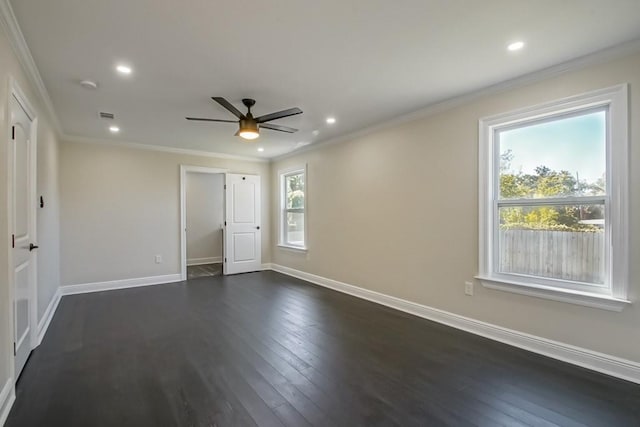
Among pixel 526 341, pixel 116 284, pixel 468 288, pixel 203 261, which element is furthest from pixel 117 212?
pixel 526 341

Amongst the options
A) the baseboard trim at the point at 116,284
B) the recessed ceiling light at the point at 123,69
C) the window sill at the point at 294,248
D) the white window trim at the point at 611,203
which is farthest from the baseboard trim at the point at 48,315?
the white window trim at the point at 611,203

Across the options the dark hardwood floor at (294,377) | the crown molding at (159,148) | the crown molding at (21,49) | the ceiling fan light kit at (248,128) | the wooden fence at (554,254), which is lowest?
the dark hardwood floor at (294,377)

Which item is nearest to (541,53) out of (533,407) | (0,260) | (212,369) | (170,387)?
(533,407)

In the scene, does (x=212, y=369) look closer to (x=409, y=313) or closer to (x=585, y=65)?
(x=409, y=313)

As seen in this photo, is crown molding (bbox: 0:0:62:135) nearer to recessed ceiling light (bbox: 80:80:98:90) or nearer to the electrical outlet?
recessed ceiling light (bbox: 80:80:98:90)

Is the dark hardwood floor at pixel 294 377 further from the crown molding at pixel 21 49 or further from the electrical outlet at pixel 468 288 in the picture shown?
the crown molding at pixel 21 49

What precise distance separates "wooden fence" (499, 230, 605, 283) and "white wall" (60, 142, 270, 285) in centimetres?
526

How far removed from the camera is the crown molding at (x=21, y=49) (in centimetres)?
193

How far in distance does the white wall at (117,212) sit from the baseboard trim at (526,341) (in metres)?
3.74

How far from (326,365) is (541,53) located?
303 centimetres

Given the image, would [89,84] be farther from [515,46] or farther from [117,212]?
[515,46]

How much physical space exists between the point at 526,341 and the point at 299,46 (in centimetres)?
322

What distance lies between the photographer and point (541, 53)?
8.13ft

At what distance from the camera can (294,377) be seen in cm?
238
